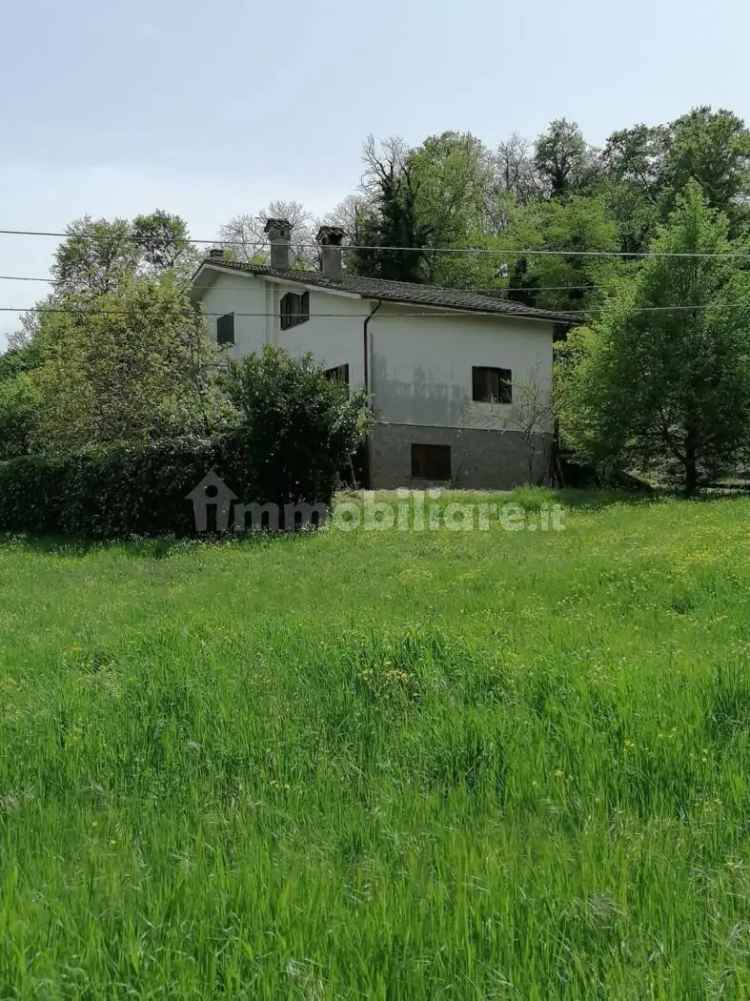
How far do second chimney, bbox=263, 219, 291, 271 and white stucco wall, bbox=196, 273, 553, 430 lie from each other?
147cm

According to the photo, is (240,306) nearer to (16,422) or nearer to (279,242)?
(279,242)

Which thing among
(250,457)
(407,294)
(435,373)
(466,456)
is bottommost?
(250,457)

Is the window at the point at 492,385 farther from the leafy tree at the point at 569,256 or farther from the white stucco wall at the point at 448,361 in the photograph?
the leafy tree at the point at 569,256

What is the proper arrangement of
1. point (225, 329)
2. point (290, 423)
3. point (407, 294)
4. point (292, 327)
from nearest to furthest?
point (290, 423) → point (407, 294) → point (292, 327) → point (225, 329)

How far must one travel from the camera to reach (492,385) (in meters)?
25.2

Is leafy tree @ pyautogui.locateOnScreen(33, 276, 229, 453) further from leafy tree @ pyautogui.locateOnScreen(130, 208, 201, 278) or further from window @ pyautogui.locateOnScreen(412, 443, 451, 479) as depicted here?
leafy tree @ pyautogui.locateOnScreen(130, 208, 201, 278)

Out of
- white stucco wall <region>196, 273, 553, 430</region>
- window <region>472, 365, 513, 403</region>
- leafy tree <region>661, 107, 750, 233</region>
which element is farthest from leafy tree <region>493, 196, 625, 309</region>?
window <region>472, 365, 513, 403</region>

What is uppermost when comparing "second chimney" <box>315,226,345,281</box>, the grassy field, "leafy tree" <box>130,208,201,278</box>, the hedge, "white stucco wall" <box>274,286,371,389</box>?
"leafy tree" <box>130,208,201,278</box>

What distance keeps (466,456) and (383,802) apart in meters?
21.3

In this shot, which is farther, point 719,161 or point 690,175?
point 719,161

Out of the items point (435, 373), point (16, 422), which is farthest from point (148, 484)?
point (16, 422)

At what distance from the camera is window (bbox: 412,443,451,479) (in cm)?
2372

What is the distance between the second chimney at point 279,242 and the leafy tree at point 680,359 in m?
12.5

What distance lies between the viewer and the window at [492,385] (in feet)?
81.8
